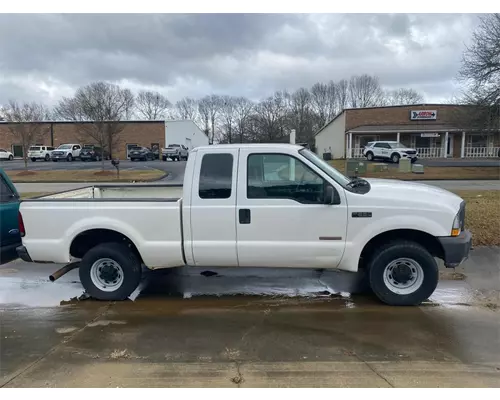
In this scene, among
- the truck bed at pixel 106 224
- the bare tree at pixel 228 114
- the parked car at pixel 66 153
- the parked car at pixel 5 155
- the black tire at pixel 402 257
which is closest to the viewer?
the black tire at pixel 402 257

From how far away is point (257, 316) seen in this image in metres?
4.54

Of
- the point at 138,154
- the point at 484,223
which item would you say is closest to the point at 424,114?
the point at 138,154

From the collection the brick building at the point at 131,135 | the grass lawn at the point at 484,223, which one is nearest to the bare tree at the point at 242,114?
the brick building at the point at 131,135

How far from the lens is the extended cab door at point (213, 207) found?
4762 millimetres

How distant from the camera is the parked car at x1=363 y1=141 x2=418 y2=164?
107 ft

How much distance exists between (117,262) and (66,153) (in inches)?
1747

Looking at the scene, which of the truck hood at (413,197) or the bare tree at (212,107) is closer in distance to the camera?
the truck hood at (413,197)

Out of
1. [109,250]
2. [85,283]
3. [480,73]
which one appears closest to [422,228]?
[109,250]

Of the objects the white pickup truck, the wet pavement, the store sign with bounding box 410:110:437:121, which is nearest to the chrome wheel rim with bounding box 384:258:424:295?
the white pickup truck

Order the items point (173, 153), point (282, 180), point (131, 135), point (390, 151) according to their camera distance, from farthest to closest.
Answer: point (131, 135), point (173, 153), point (390, 151), point (282, 180)

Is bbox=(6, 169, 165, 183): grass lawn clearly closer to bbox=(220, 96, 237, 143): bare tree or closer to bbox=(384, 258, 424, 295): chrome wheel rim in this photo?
bbox=(384, 258, 424, 295): chrome wheel rim

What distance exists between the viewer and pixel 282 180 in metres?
4.77

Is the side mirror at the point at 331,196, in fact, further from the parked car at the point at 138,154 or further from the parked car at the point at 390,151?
the parked car at the point at 138,154

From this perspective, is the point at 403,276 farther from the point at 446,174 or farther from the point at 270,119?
the point at 270,119
